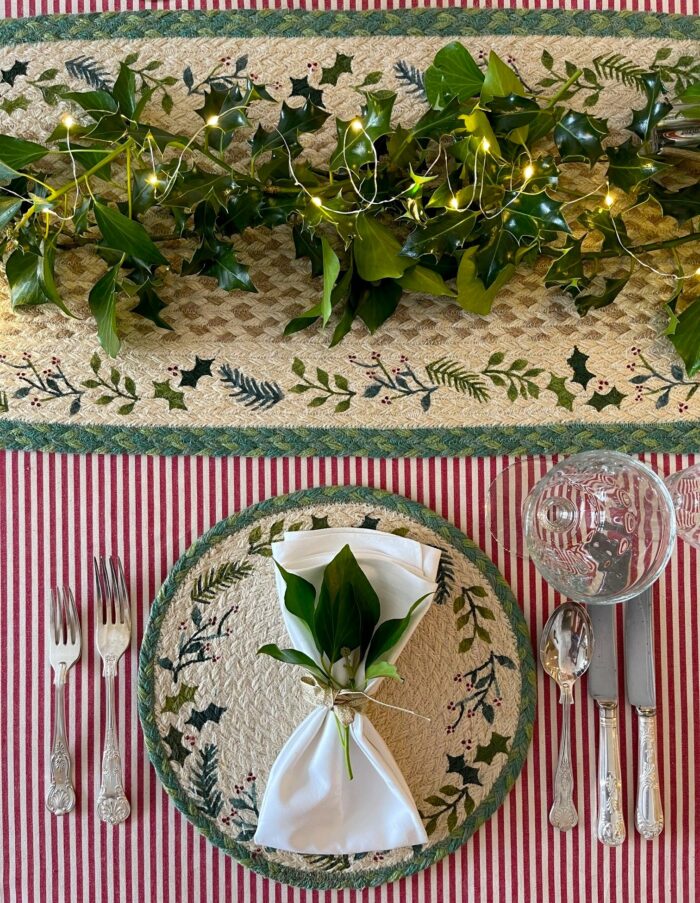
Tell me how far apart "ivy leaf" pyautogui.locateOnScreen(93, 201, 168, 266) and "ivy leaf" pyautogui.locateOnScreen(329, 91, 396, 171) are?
8.9 inches

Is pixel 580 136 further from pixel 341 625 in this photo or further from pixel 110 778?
pixel 110 778

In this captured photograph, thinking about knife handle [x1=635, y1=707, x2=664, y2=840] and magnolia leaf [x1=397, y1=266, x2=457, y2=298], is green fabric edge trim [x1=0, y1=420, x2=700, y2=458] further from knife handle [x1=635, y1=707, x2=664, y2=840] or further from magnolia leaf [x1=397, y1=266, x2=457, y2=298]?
knife handle [x1=635, y1=707, x2=664, y2=840]

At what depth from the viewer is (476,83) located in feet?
3.14

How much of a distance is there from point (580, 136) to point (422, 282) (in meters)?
0.24

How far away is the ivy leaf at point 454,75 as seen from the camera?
95 centimetres

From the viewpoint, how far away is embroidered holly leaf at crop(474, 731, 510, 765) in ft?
3.31

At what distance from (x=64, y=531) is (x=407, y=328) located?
500 mm

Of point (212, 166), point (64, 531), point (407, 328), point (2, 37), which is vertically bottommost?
point (64, 531)

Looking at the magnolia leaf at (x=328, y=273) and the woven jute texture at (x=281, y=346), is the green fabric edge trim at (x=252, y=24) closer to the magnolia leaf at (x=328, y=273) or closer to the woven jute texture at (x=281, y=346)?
the woven jute texture at (x=281, y=346)

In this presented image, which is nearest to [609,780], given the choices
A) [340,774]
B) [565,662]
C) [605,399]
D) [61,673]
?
[565,662]

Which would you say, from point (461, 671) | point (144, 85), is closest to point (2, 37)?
point (144, 85)

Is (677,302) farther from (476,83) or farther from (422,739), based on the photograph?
(422,739)

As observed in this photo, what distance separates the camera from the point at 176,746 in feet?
3.28

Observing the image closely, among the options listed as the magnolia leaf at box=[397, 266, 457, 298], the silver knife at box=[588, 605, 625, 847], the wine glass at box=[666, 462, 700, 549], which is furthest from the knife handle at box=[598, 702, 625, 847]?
the magnolia leaf at box=[397, 266, 457, 298]
